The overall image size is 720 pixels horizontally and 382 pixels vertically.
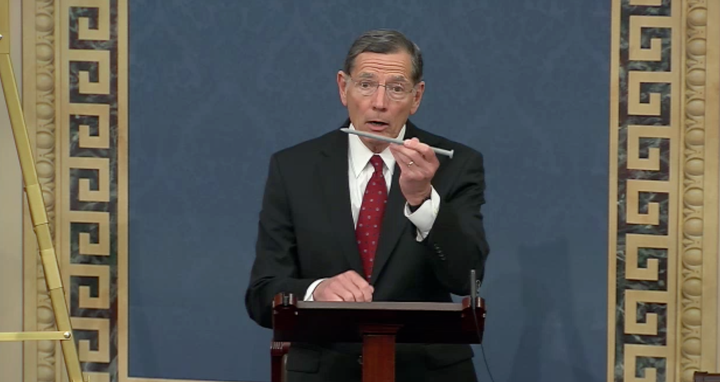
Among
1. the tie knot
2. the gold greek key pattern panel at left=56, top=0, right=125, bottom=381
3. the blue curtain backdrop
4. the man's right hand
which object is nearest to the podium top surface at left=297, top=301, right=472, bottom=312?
the man's right hand

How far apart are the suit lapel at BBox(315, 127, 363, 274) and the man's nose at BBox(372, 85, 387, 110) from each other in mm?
188

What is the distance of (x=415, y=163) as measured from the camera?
11.4 ft

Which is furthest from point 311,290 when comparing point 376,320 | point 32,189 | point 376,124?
point 32,189

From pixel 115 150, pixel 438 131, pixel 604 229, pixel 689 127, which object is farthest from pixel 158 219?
pixel 689 127

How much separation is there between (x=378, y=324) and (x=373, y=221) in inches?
25.6

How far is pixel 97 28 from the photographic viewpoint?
17.8 ft

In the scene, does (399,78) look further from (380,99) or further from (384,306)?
(384,306)

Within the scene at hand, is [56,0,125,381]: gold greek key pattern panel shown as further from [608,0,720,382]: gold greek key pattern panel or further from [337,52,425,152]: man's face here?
[608,0,720,382]: gold greek key pattern panel

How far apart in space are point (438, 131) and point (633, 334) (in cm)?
107

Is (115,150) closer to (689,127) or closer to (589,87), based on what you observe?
(589,87)

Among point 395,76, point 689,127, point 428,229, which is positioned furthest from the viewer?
point 689,127

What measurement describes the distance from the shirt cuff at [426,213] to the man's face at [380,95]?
1.13ft

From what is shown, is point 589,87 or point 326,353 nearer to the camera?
point 326,353

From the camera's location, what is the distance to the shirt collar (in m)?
4.01
